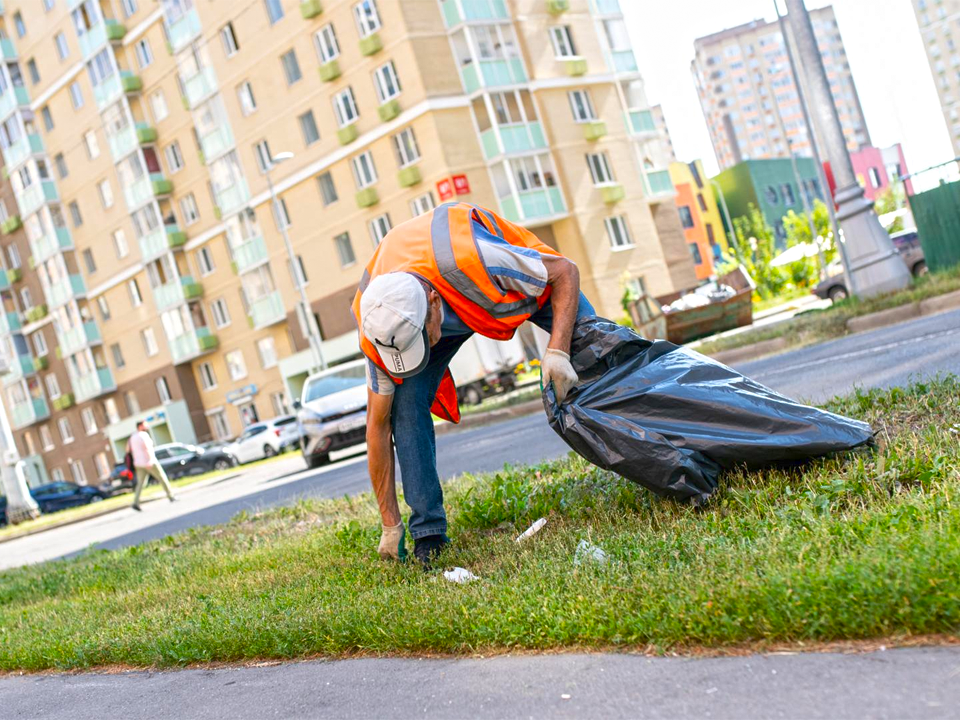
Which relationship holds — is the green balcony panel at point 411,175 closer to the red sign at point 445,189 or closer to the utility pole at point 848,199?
the red sign at point 445,189

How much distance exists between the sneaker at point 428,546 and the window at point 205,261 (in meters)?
47.4

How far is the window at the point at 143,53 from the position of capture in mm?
51094

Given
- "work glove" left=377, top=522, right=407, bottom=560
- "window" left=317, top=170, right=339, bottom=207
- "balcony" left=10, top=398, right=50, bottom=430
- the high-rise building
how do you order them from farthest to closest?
the high-rise building
"balcony" left=10, top=398, right=50, bottom=430
"window" left=317, top=170, right=339, bottom=207
"work glove" left=377, top=522, right=407, bottom=560

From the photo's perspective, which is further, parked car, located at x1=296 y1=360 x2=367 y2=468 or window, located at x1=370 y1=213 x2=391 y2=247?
window, located at x1=370 y1=213 x2=391 y2=247

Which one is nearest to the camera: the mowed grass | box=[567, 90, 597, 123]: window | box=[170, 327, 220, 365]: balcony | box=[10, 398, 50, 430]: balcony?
the mowed grass

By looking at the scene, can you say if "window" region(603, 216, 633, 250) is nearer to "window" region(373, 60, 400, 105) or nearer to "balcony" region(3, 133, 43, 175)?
"window" region(373, 60, 400, 105)

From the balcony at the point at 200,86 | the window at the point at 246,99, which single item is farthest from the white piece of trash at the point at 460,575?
the balcony at the point at 200,86

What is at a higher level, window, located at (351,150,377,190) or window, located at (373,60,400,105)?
window, located at (373,60,400,105)

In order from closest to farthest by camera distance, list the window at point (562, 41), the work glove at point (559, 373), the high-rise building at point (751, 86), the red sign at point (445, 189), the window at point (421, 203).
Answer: the work glove at point (559, 373)
the red sign at point (445, 189)
the window at point (421, 203)
the window at point (562, 41)
the high-rise building at point (751, 86)

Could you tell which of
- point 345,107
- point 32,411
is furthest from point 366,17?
point 32,411

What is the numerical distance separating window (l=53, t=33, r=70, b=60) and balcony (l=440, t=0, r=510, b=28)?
26.4m

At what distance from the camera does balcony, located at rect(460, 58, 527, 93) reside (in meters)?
39.0

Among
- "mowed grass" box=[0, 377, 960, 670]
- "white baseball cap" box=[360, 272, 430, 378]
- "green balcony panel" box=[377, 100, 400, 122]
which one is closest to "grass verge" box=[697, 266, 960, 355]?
"mowed grass" box=[0, 377, 960, 670]

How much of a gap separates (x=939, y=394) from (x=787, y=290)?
1494 inches
